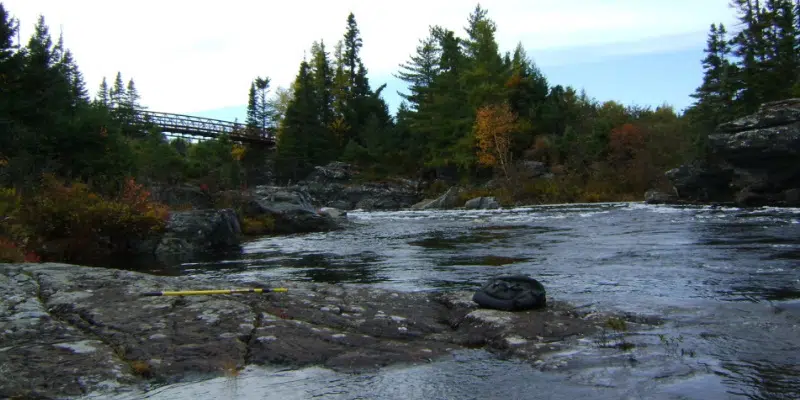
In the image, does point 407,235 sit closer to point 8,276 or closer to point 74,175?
point 8,276

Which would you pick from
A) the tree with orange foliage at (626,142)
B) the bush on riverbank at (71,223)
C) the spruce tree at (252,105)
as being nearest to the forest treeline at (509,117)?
→ the tree with orange foliage at (626,142)

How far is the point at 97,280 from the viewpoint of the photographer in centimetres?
646

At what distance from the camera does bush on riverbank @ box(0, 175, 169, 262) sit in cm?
1210

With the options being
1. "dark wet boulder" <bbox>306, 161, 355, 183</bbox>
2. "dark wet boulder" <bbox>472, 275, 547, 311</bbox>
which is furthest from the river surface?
"dark wet boulder" <bbox>306, 161, 355, 183</bbox>

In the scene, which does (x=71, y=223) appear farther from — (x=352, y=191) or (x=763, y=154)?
(x=352, y=191)

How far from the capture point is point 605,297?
691 cm

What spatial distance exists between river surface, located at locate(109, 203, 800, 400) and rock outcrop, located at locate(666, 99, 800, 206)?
26.4ft

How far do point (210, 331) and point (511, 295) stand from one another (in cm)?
307

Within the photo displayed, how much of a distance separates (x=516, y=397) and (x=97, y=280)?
16.6 ft

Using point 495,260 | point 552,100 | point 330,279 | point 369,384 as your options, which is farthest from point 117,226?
point 552,100

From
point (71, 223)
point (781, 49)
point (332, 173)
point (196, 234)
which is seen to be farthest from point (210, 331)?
point (332, 173)

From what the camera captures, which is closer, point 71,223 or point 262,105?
point 71,223

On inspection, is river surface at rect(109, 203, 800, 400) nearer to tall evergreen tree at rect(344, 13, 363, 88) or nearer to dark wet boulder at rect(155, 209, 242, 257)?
dark wet boulder at rect(155, 209, 242, 257)

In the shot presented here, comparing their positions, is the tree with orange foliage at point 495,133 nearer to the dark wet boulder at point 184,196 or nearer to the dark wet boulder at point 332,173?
the dark wet boulder at point 332,173
